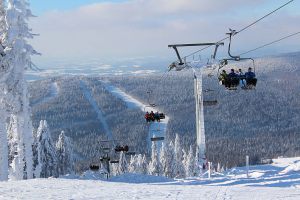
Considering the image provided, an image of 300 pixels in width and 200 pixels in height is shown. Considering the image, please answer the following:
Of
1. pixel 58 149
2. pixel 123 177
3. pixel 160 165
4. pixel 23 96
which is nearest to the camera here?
pixel 123 177

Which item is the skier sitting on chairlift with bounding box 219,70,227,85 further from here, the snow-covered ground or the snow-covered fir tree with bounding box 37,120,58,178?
the snow-covered fir tree with bounding box 37,120,58,178

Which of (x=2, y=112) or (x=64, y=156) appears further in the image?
(x=64, y=156)

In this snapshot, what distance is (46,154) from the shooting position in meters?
50.4

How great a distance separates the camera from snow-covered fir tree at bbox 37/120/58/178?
161ft

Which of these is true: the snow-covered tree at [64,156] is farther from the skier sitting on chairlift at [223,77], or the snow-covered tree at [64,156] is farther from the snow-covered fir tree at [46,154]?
the skier sitting on chairlift at [223,77]

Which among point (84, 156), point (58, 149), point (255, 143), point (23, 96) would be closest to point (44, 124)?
point (58, 149)

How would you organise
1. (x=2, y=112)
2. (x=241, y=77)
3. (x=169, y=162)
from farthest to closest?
(x=169, y=162) → (x=2, y=112) → (x=241, y=77)

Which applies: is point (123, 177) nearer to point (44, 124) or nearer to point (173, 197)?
point (173, 197)

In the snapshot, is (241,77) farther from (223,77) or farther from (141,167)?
(141,167)

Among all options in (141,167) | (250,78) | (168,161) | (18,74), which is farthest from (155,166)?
(250,78)

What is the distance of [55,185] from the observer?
19703mm

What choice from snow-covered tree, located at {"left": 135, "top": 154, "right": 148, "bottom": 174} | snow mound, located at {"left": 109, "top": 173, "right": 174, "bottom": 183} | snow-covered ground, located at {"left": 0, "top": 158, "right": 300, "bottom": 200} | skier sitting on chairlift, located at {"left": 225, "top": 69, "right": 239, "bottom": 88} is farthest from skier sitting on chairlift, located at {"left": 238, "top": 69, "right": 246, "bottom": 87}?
snow-covered tree, located at {"left": 135, "top": 154, "right": 148, "bottom": 174}

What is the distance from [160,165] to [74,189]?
56.4m

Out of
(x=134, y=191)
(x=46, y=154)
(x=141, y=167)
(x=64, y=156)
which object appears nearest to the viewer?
(x=134, y=191)
